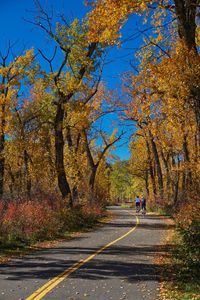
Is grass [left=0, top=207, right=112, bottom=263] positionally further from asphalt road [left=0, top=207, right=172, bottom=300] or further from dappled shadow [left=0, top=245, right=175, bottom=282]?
dappled shadow [left=0, top=245, right=175, bottom=282]

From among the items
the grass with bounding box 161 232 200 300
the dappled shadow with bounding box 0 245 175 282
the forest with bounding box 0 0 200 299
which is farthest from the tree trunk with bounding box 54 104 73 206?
the grass with bounding box 161 232 200 300

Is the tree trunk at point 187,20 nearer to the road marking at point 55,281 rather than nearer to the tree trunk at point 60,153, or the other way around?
the road marking at point 55,281

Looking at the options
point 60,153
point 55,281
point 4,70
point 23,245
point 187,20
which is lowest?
point 55,281

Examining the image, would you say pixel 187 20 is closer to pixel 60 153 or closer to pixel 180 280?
pixel 180 280

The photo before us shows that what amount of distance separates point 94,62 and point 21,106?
11.6m

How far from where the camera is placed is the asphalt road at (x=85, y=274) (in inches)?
350

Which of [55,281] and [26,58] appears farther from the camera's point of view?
[26,58]

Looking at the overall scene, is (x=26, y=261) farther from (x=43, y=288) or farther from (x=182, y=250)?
(x=182, y=250)

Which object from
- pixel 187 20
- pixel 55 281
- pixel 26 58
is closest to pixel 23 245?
pixel 55 281

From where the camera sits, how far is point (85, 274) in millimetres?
10922

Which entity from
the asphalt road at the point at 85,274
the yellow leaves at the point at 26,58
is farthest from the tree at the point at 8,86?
the asphalt road at the point at 85,274

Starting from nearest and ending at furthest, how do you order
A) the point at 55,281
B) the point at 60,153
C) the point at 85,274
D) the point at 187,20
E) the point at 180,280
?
the point at 55,281 → the point at 180,280 → the point at 85,274 → the point at 187,20 → the point at 60,153

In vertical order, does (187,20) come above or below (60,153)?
above

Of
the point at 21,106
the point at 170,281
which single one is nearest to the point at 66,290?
the point at 170,281
